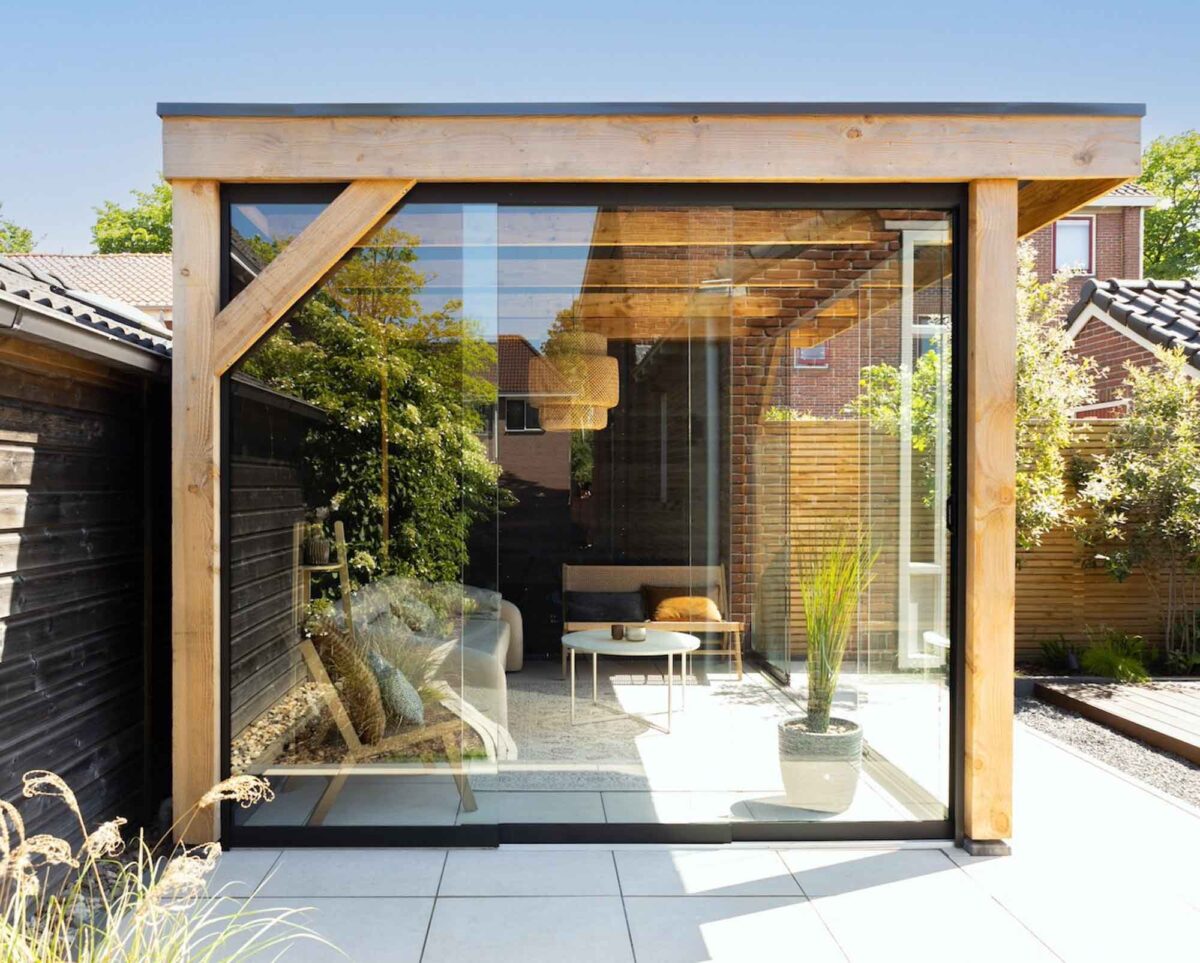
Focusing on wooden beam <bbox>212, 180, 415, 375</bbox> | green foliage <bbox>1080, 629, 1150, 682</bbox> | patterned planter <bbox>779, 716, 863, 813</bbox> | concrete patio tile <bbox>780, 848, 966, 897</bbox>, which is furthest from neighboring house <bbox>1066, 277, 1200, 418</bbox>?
wooden beam <bbox>212, 180, 415, 375</bbox>

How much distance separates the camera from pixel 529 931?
3.11 meters

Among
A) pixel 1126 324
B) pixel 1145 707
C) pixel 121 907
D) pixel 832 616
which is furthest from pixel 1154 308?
pixel 121 907

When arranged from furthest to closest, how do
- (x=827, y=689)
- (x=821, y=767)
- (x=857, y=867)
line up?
(x=827, y=689) → (x=821, y=767) → (x=857, y=867)

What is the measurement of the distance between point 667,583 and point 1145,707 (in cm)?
370

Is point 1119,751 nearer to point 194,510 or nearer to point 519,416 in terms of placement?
point 519,416

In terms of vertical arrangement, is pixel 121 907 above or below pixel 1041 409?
below

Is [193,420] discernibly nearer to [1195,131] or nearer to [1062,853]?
[1062,853]

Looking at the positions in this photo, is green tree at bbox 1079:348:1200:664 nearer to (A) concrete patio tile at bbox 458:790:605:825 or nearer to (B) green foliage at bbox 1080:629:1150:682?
(B) green foliage at bbox 1080:629:1150:682

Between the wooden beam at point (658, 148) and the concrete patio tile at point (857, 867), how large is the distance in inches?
101

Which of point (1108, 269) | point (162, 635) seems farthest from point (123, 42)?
point (162, 635)

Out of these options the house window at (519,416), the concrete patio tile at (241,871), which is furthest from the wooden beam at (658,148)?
the concrete patio tile at (241,871)

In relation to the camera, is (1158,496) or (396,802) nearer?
(396,802)

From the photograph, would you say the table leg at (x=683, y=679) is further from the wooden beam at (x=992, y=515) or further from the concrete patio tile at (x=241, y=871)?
the concrete patio tile at (x=241, y=871)

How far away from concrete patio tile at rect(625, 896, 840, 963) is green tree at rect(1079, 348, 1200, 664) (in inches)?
188
